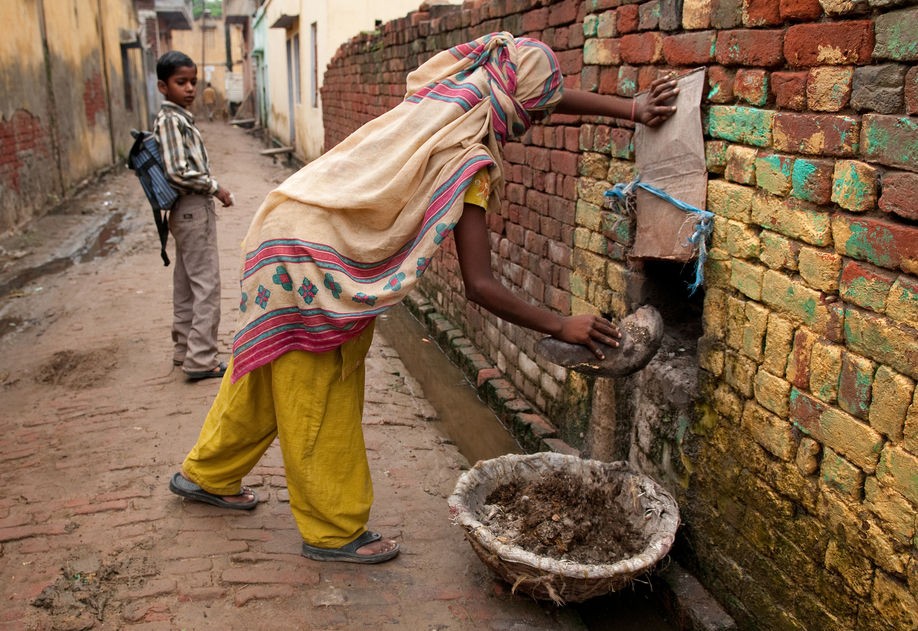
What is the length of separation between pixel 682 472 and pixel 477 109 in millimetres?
1537

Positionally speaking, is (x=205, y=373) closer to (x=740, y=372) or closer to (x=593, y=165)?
(x=593, y=165)

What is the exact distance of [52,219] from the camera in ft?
34.5

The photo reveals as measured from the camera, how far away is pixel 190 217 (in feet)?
14.5

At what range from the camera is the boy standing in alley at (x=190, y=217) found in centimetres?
425

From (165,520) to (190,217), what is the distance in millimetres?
2024

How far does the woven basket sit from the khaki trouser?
235 cm

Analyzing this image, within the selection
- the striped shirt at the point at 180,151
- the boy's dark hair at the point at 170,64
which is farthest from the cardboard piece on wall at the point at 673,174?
the boy's dark hair at the point at 170,64

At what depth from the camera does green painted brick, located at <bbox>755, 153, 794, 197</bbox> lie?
213cm

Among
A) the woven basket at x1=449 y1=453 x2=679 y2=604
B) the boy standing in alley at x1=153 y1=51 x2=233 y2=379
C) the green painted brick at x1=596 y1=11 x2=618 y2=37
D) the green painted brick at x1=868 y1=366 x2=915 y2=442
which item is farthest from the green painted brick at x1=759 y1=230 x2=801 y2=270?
the boy standing in alley at x1=153 y1=51 x2=233 y2=379

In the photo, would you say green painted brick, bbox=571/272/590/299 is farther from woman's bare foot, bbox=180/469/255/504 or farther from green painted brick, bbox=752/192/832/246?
woman's bare foot, bbox=180/469/255/504

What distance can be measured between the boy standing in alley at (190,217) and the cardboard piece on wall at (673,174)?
8.70ft

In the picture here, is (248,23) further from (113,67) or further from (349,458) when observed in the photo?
(349,458)

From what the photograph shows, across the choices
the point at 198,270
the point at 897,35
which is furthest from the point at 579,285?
the point at 198,270

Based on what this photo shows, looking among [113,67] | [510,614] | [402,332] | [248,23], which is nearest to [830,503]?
[510,614]
